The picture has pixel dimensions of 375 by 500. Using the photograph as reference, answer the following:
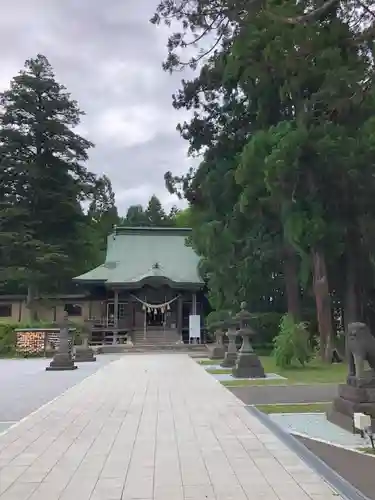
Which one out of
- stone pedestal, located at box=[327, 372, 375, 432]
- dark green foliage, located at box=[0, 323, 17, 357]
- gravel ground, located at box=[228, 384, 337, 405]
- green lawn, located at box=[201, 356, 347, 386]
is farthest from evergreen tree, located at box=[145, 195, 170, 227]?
stone pedestal, located at box=[327, 372, 375, 432]

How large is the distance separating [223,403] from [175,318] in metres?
21.8

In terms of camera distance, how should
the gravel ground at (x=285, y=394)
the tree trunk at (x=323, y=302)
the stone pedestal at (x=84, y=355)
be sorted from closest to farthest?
1. the gravel ground at (x=285, y=394)
2. the tree trunk at (x=323, y=302)
3. the stone pedestal at (x=84, y=355)

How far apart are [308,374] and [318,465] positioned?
939cm

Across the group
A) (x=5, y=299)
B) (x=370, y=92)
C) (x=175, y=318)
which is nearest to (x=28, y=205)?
(x=5, y=299)

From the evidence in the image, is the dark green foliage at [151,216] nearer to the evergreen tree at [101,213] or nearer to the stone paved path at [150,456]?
the evergreen tree at [101,213]

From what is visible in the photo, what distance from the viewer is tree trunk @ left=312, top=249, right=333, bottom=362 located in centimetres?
1719

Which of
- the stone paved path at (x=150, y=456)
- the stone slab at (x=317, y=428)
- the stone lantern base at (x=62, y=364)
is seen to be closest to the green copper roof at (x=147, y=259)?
the stone lantern base at (x=62, y=364)

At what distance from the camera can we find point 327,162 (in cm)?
1565

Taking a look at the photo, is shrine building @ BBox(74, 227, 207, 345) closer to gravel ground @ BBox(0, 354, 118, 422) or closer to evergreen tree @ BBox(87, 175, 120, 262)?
evergreen tree @ BBox(87, 175, 120, 262)

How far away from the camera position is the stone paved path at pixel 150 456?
3.86 meters

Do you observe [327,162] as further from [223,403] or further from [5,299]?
[5,299]

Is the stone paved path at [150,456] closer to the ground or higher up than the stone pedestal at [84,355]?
closer to the ground

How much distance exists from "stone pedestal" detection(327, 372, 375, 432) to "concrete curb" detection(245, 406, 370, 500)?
78 centimetres

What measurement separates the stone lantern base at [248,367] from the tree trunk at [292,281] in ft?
25.4
